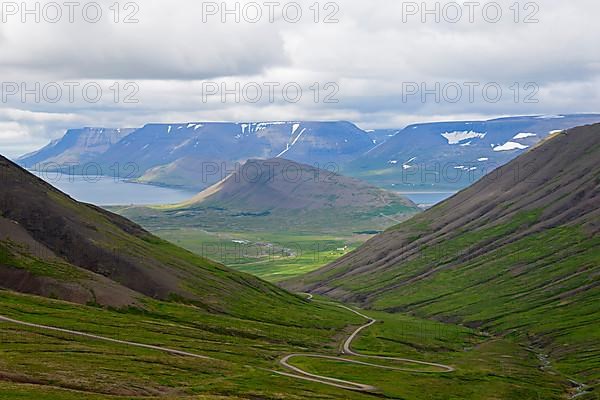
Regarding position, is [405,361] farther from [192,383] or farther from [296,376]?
[192,383]

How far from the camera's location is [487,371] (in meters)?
178

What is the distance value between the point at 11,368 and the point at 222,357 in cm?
4807

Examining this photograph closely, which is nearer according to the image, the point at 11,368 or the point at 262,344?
the point at 11,368

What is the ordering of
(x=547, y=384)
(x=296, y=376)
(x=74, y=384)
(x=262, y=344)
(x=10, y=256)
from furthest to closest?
1. (x=10, y=256)
2. (x=262, y=344)
3. (x=547, y=384)
4. (x=296, y=376)
5. (x=74, y=384)

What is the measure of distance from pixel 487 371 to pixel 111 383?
316 feet

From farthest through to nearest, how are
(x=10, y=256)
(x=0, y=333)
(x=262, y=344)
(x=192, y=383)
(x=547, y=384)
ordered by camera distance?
(x=10, y=256) → (x=262, y=344) → (x=547, y=384) → (x=0, y=333) → (x=192, y=383)

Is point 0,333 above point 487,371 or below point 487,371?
above

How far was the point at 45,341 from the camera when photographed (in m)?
134

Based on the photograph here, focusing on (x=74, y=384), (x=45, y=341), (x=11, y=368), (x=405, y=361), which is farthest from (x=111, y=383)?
(x=405, y=361)

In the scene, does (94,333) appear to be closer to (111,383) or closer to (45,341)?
(45,341)

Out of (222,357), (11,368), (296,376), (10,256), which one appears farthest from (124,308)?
(11,368)

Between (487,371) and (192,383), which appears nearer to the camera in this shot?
(192,383)

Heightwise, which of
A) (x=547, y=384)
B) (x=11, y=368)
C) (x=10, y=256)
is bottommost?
(x=547, y=384)

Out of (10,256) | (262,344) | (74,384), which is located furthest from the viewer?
(10,256)
